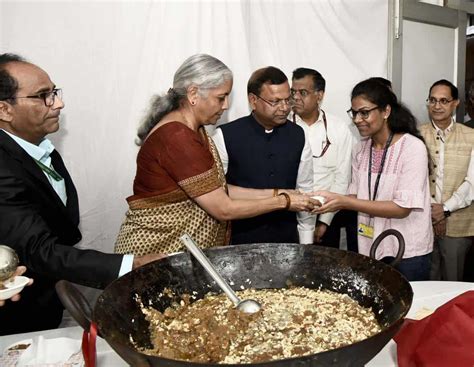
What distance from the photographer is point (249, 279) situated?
1531 millimetres

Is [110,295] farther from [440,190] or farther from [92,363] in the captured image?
[440,190]

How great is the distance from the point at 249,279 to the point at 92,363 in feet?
1.88

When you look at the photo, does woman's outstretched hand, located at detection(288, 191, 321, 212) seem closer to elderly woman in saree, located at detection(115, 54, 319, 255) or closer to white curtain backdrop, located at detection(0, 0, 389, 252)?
elderly woman in saree, located at detection(115, 54, 319, 255)

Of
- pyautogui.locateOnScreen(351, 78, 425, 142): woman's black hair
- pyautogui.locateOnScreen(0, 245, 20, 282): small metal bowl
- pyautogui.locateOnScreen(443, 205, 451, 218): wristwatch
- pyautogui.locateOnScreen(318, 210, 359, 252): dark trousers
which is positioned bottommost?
pyautogui.locateOnScreen(318, 210, 359, 252): dark trousers

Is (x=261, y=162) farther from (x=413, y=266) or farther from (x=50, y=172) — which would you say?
(x=50, y=172)

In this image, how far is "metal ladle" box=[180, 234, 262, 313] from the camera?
1.30 meters

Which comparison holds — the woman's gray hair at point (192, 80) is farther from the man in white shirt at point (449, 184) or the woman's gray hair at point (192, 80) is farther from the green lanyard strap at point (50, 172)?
the man in white shirt at point (449, 184)

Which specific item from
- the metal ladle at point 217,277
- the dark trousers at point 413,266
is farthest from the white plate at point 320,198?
the metal ladle at point 217,277

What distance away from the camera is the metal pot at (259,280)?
3.83 feet

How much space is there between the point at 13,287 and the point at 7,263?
0.20ft

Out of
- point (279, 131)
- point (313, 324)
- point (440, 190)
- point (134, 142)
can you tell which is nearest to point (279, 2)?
point (279, 131)

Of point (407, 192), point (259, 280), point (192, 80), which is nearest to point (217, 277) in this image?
point (259, 280)

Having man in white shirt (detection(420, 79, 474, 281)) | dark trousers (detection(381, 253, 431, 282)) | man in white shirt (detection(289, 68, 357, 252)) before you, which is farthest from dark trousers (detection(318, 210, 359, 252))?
dark trousers (detection(381, 253, 431, 282))

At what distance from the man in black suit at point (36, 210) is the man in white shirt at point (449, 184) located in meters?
2.17
